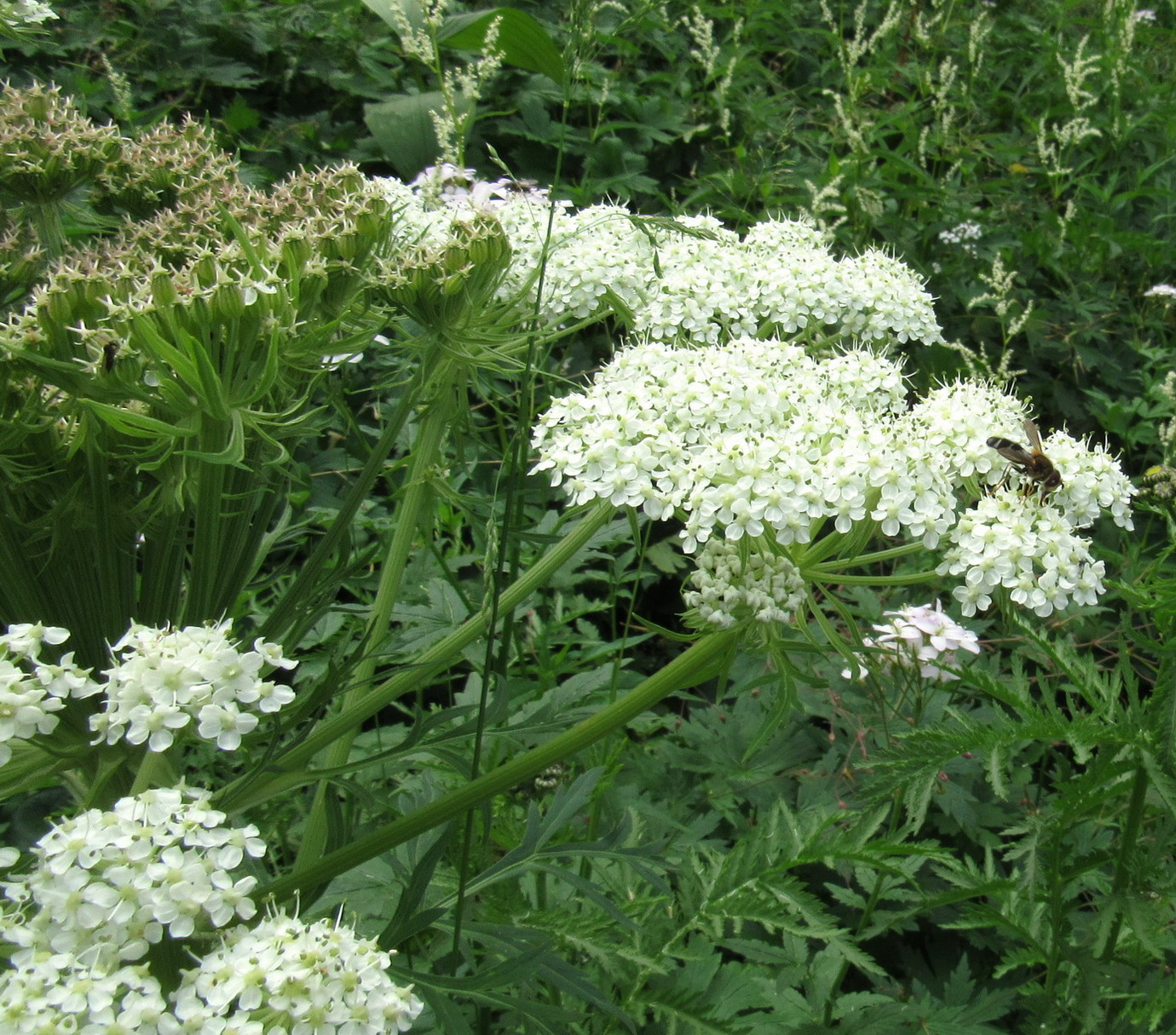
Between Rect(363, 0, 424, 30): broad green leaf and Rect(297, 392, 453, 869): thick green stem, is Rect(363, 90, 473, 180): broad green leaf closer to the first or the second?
Rect(363, 0, 424, 30): broad green leaf

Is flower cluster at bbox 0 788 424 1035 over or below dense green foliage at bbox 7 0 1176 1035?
below

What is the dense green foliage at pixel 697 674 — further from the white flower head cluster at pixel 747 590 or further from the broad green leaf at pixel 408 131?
the broad green leaf at pixel 408 131

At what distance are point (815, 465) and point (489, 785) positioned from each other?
0.71 m

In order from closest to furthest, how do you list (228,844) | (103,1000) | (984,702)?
(103,1000) < (228,844) < (984,702)

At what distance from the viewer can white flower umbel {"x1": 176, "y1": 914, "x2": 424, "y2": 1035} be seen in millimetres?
1159

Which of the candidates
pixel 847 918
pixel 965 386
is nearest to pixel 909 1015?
pixel 847 918

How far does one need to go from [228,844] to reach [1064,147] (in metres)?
4.96

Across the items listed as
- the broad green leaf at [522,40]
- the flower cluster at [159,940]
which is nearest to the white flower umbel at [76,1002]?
the flower cluster at [159,940]

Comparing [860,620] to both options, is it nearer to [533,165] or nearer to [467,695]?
[467,695]

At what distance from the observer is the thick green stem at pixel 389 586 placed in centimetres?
180

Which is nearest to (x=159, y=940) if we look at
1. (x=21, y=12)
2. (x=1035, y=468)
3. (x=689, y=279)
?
(x=1035, y=468)

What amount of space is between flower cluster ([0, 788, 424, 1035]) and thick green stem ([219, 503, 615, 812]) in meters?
0.32

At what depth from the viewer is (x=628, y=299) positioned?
7.95ft

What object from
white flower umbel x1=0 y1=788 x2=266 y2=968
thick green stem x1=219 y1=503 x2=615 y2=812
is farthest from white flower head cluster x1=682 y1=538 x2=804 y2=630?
white flower umbel x1=0 y1=788 x2=266 y2=968
